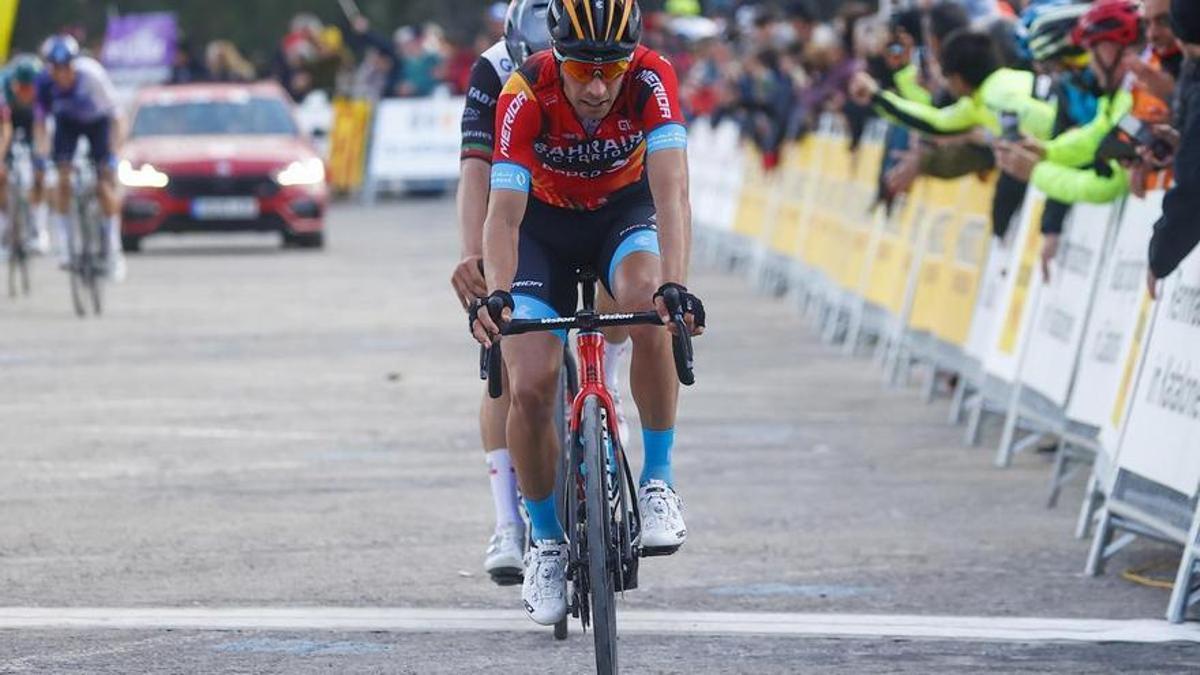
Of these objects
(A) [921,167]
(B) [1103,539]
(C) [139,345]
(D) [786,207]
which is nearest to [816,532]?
(B) [1103,539]

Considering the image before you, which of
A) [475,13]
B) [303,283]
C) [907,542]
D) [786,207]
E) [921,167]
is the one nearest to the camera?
[907,542]

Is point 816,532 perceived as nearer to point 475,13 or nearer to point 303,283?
point 303,283

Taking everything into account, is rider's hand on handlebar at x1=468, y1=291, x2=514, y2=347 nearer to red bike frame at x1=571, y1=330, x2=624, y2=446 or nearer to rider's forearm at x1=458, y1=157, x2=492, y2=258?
red bike frame at x1=571, y1=330, x2=624, y2=446

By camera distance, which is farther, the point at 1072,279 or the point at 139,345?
the point at 139,345

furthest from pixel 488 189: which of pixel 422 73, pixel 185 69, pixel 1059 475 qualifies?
pixel 422 73

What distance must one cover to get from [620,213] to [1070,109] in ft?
17.5

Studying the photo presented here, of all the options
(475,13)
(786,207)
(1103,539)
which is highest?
(1103,539)

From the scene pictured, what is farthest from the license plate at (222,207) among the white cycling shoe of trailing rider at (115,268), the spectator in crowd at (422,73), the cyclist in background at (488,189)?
the cyclist in background at (488,189)

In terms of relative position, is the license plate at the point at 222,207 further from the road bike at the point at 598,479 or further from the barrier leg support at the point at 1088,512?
the road bike at the point at 598,479

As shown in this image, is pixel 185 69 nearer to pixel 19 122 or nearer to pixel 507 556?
pixel 19 122

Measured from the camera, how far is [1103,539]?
954 cm

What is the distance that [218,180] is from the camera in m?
29.9

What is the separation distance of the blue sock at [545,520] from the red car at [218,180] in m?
22.4

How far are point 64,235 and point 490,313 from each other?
1595 centimetres
